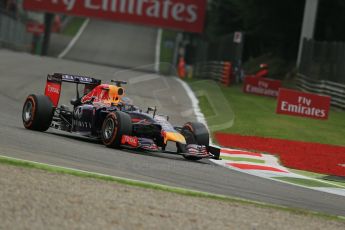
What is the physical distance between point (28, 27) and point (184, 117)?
4550 centimetres

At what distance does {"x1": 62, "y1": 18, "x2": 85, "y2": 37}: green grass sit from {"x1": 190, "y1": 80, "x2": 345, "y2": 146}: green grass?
50.4 m

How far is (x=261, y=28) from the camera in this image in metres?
51.2

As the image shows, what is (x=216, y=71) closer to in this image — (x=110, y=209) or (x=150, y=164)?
(x=150, y=164)

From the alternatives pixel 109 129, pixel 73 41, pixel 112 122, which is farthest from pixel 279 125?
pixel 73 41

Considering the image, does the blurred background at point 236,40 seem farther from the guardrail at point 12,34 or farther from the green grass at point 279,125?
the green grass at point 279,125

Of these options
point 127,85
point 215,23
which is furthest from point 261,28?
point 127,85

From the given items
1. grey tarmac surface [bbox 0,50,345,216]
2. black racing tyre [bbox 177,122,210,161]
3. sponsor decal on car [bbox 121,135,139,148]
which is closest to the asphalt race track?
grey tarmac surface [bbox 0,50,345,216]

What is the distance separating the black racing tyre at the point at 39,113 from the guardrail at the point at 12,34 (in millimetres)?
37580

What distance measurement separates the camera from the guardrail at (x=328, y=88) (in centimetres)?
3061

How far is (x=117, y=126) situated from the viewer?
507 inches

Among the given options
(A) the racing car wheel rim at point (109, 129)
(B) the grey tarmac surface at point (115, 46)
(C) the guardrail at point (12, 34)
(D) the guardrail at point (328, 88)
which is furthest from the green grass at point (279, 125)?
(B) the grey tarmac surface at point (115, 46)

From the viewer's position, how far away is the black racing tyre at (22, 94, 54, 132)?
1432 cm

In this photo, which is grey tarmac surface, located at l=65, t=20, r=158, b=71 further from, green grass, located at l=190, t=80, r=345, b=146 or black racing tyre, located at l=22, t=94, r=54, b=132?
black racing tyre, located at l=22, t=94, r=54, b=132

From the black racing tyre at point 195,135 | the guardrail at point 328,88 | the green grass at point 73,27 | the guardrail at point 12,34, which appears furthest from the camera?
the green grass at point 73,27
